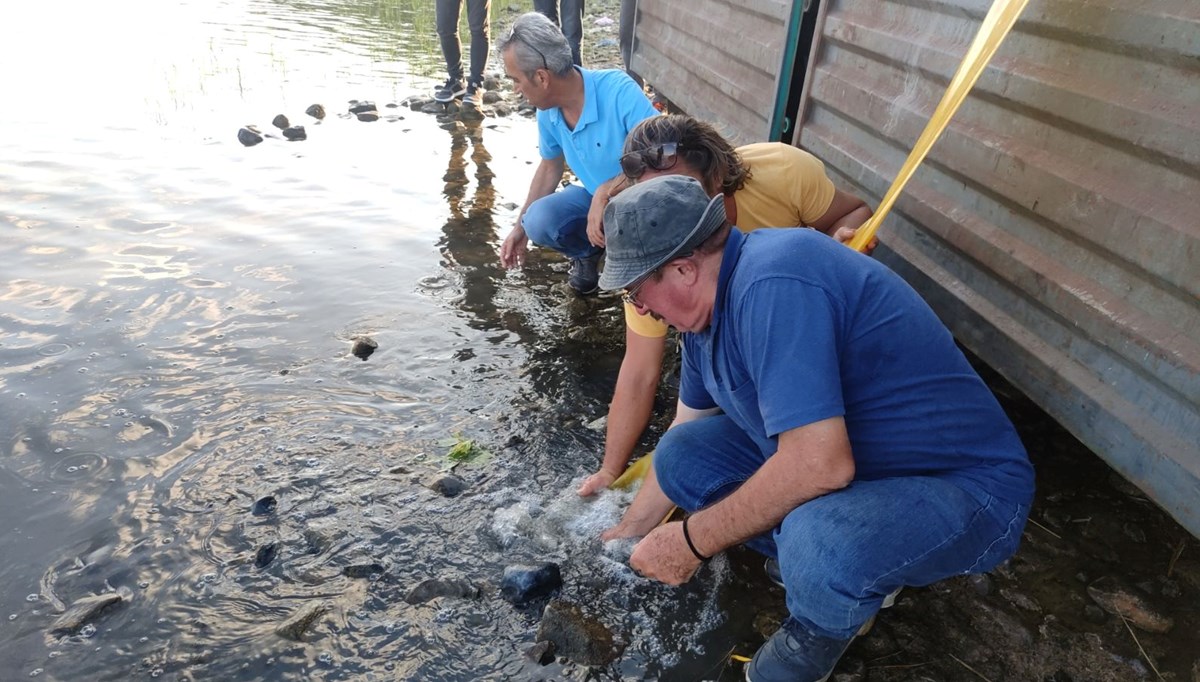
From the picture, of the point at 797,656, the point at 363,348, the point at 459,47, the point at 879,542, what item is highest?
the point at 459,47

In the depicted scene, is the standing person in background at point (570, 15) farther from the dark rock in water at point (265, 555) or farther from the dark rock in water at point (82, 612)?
the dark rock in water at point (82, 612)

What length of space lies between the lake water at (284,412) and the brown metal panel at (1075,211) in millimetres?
1353

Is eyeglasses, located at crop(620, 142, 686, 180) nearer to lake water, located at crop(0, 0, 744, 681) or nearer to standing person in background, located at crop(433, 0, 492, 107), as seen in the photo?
lake water, located at crop(0, 0, 744, 681)

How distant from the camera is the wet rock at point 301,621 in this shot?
8.04 ft

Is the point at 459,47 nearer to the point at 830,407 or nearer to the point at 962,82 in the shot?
the point at 962,82

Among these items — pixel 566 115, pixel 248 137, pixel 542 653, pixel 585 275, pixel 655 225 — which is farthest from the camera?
pixel 248 137

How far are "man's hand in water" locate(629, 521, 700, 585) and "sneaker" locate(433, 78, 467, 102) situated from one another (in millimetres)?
7499

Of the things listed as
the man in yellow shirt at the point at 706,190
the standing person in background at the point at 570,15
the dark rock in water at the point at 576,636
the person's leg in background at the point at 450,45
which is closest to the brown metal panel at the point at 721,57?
the standing person in background at the point at 570,15

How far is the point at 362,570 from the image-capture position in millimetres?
2711

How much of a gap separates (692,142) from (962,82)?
1066mm

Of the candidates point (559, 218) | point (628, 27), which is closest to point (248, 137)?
point (628, 27)

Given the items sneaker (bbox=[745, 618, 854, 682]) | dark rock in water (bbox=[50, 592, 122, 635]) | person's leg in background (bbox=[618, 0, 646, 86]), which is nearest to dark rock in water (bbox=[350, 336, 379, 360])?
dark rock in water (bbox=[50, 592, 122, 635])

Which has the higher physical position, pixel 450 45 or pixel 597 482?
pixel 450 45

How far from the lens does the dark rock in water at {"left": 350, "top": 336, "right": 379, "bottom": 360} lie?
4.08 meters
